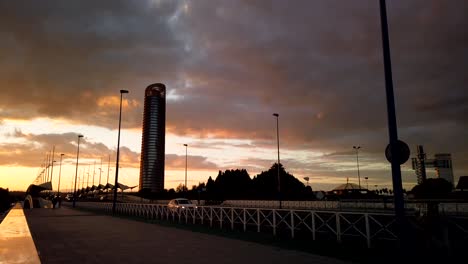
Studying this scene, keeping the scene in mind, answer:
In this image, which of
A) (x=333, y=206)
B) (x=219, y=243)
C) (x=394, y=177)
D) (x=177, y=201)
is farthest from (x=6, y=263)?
(x=333, y=206)

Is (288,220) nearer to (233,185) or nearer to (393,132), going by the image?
(393,132)

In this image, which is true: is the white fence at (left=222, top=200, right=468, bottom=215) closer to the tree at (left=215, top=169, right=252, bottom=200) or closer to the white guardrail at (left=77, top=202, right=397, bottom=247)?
the white guardrail at (left=77, top=202, right=397, bottom=247)

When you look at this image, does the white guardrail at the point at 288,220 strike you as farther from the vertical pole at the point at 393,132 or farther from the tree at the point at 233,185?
the tree at the point at 233,185

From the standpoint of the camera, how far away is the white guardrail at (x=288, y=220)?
12.8 meters

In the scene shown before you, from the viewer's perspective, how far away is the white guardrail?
12828 mm

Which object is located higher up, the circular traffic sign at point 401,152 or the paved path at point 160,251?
the circular traffic sign at point 401,152

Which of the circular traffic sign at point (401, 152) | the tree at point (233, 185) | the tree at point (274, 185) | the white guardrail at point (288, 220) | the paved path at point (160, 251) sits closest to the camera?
the circular traffic sign at point (401, 152)

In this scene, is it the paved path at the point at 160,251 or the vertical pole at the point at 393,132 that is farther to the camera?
the paved path at the point at 160,251

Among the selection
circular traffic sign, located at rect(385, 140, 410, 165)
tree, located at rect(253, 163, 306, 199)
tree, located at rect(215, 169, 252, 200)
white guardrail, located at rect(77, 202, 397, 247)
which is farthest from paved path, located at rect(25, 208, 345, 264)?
tree, located at rect(215, 169, 252, 200)

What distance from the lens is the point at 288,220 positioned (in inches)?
957

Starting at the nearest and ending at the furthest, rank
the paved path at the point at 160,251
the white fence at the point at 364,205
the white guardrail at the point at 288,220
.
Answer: the paved path at the point at 160,251 → the white guardrail at the point at 288,220 → the white fence at the point at 364,205

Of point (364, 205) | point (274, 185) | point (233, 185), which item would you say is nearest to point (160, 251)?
point (364, 205)

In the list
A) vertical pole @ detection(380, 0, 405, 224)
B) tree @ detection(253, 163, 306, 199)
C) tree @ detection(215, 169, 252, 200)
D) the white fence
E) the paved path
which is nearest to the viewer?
vertical pole @ detection(380, 0, 405, 224)

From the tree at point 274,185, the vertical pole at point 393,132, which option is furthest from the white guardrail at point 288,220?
the tree at point 274,185
